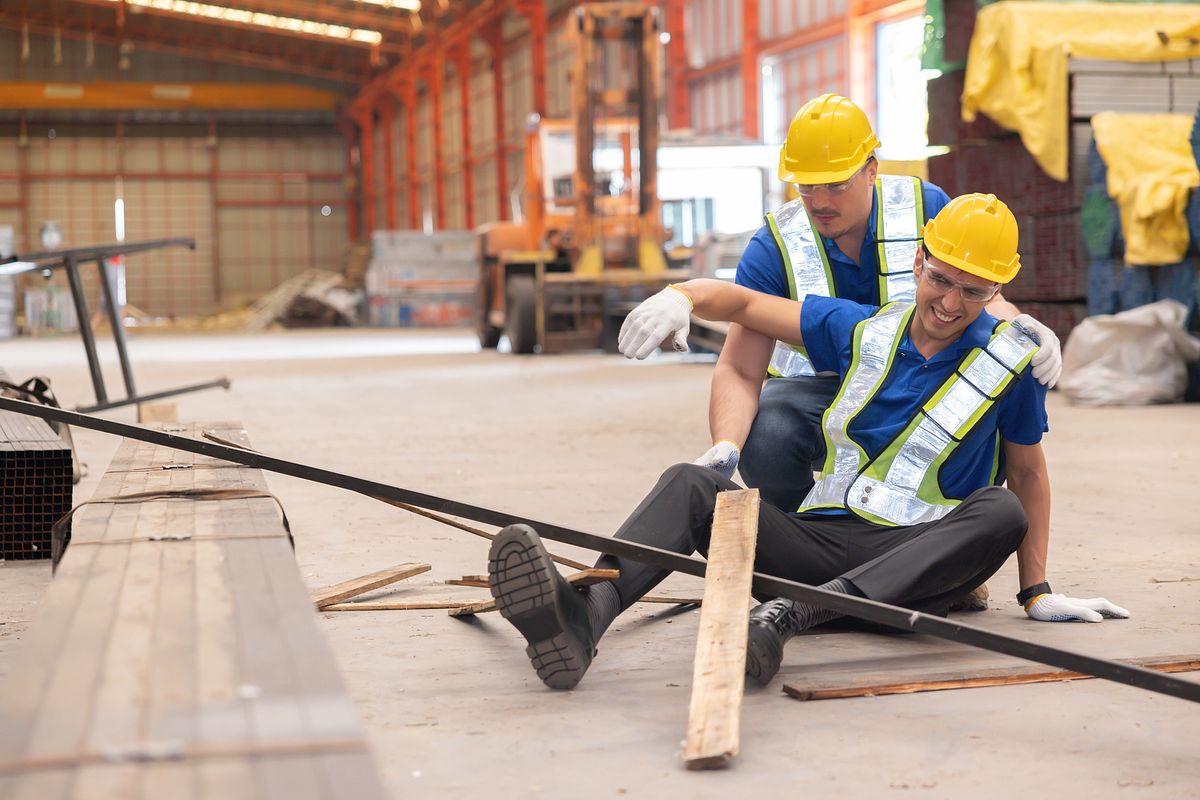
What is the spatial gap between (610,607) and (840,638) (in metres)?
0.66

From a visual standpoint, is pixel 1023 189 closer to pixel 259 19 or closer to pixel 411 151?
pixel 259 19

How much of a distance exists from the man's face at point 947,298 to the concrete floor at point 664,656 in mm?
721

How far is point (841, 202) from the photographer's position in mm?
3689

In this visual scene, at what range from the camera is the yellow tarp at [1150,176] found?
916cm

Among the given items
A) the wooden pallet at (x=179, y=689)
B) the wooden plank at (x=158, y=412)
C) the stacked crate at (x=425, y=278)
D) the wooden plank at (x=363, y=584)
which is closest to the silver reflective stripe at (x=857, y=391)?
the wooden plank at (x=363, y=584)

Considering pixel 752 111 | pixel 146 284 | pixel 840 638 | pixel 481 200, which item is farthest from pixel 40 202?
pixel 840 638

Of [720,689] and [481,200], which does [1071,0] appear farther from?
[481,200]

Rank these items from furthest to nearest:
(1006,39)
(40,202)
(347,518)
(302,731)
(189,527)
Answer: (40,202)
(1006,39)
(347,518)
(189,527)
(302,731)

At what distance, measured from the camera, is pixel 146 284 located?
37.9 metres

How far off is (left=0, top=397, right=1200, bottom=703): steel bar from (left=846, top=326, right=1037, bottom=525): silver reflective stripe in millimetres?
408

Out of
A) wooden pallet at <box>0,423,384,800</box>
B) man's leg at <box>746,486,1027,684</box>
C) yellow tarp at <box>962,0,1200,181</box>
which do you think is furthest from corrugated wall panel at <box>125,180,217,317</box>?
wooden pallet at <box>0,423,384,800</box>

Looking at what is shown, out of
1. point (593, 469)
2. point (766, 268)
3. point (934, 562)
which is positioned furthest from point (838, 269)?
point (593, 469)

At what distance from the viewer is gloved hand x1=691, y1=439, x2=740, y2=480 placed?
342cm

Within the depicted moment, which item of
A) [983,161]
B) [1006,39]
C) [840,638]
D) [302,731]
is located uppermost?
[1006,39]
